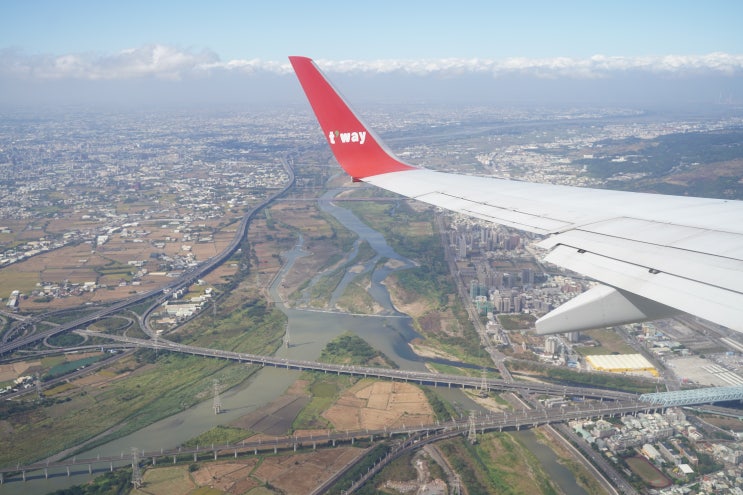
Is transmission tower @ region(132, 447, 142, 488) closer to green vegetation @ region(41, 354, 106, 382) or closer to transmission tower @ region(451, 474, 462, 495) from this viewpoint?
green vegetation @ region(41, 354, 106, 382)

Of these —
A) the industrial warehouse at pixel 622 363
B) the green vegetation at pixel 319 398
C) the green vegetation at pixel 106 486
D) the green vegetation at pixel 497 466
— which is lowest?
the green vegetation at pixel 106 486

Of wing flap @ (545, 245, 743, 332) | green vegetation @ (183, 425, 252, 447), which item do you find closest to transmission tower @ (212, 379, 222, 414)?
green vegetation @ (183, 425, 252, 447)

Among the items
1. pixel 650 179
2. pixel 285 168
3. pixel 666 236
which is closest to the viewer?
pixel 666 236

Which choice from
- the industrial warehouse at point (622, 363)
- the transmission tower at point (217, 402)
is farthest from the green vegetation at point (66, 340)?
the industrial warehouse at point (622, 363)

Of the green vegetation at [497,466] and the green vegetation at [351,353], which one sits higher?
the green vegetation at [351,353]

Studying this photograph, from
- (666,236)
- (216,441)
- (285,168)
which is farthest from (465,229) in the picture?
(666,236)

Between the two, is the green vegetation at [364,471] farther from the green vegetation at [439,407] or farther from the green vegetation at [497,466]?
the green vegetation at [439,407]

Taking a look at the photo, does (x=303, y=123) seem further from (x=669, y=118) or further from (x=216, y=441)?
(x=216, y=441)
